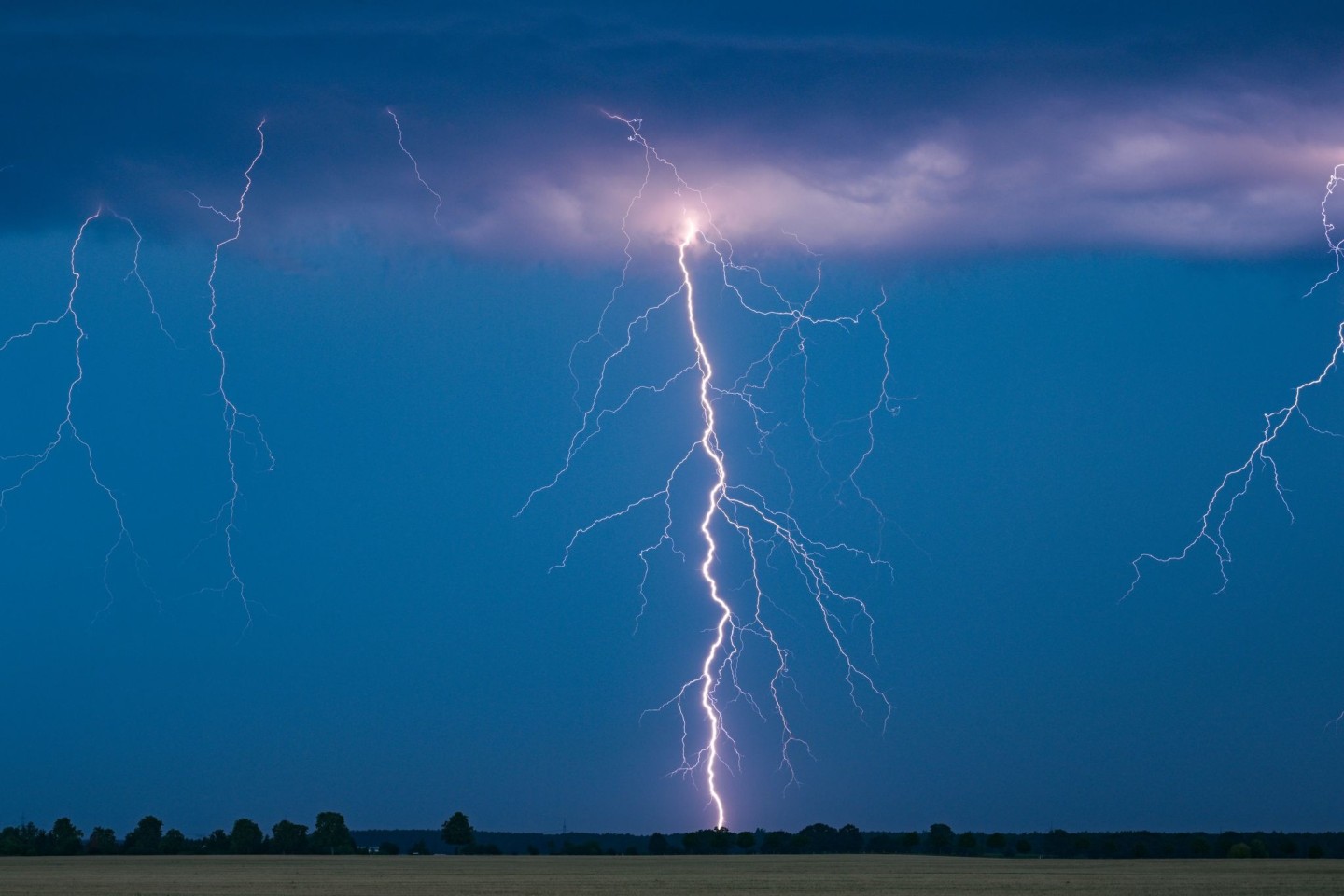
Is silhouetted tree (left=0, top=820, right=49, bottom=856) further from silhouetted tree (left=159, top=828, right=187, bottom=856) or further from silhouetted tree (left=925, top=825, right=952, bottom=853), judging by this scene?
silhouetted tree (left=925, top=825, right=952, bottom=853)

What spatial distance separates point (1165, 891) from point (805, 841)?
39099 mm

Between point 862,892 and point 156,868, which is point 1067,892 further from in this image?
point 156,868

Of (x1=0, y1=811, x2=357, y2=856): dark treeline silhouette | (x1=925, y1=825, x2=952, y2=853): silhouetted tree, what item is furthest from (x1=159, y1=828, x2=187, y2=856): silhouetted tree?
(x1=925, y1=825, x2=952, y2=853): silhouetted tree

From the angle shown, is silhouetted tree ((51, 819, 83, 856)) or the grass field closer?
the grass field

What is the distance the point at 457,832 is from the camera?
7538 cm

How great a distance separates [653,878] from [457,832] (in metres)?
43.6

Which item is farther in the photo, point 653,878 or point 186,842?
point 186,842

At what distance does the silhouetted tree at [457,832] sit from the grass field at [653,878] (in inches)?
1052

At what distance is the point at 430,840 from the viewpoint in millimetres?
82125

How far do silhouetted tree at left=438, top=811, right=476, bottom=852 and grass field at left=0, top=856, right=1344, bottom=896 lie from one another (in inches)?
1052

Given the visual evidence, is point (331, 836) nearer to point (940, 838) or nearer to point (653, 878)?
point (940, 838)

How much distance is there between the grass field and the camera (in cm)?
2939

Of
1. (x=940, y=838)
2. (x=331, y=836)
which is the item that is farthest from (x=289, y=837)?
(x=940, y=838)

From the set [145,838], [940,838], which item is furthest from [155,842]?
[940,838]
